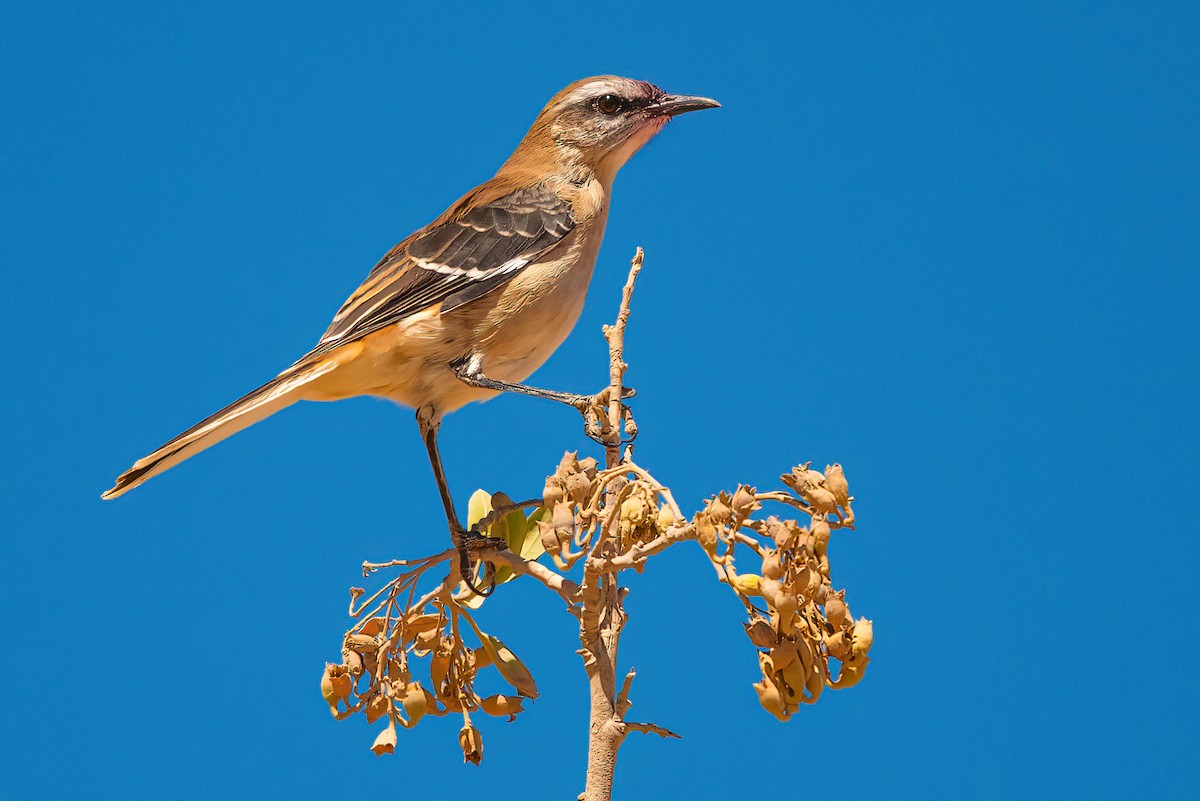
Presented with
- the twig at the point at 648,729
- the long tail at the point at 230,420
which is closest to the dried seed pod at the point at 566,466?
the twig at the point at 648,729

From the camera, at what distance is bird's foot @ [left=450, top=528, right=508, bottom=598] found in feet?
7.69

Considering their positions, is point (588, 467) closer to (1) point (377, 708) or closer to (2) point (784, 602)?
(2) point (784, 602)

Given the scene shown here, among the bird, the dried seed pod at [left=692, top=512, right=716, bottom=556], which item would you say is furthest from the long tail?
the dried seed pod at [left=692, top=512, right=716, bottom=556]

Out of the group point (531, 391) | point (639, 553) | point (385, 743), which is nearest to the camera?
point (639, 553)

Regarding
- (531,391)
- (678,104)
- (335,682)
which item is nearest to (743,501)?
(335,682)

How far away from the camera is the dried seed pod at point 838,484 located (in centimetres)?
171

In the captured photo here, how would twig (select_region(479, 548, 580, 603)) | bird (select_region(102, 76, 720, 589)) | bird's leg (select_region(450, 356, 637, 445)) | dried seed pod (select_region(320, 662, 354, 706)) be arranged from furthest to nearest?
bird (select_region(102, 76, 720, 589))
bird's leg (select_region(450, 356, 637, 445))
dried seed pod (select_region(320, 662, 354, 706))
twig (select_region(479, 548, 580, 603))

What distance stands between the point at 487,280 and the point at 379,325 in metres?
0.29

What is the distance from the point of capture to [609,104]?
10.6 feet

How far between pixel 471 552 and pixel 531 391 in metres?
0.49

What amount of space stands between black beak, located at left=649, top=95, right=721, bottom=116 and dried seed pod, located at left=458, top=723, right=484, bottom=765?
182 centimetres

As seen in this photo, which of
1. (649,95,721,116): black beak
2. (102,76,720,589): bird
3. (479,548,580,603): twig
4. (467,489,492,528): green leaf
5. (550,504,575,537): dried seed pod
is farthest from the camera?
(649,95,721,116): black beak

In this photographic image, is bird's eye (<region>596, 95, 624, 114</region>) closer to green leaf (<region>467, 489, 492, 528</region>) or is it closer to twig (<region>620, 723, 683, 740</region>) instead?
green leaf (<region>467, 489, 492, 528</region>)

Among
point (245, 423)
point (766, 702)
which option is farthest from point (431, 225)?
point (766, 702)
